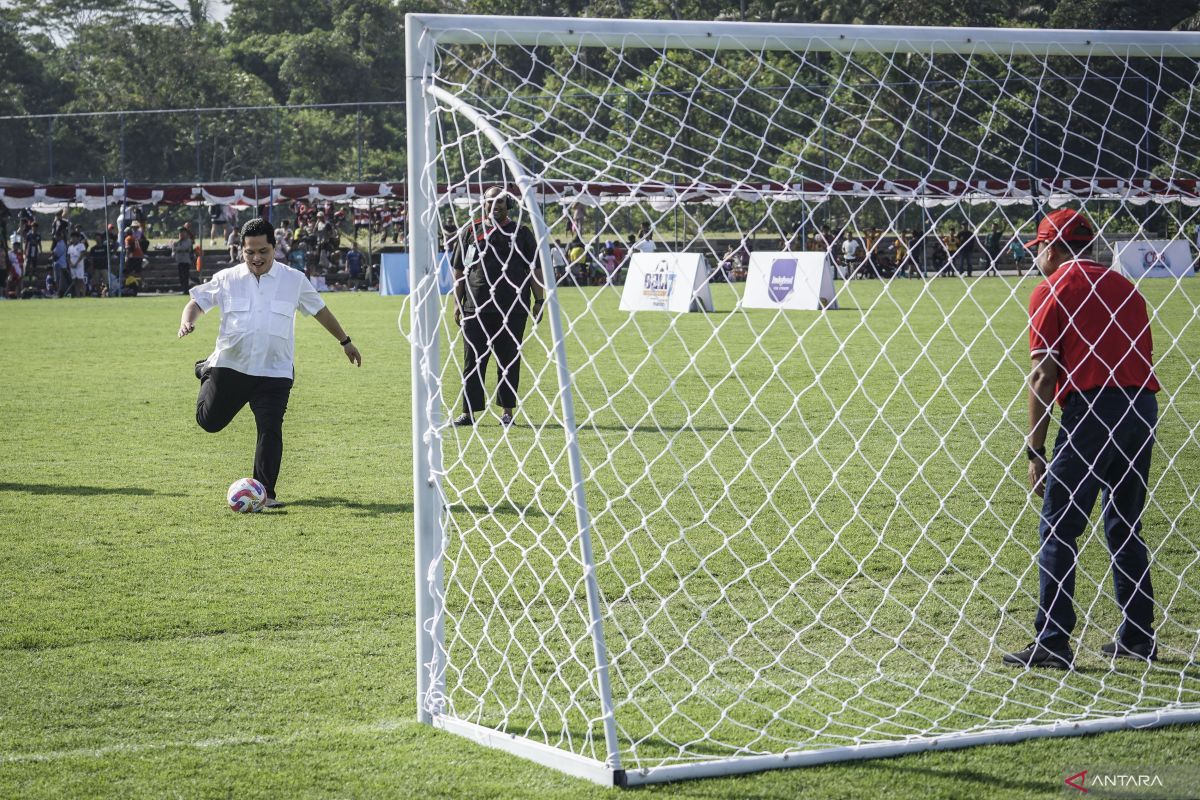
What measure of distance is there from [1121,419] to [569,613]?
239 centimetres

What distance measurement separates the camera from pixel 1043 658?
509 centimetres

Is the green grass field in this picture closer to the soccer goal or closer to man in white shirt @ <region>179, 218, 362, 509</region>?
the soccer goal

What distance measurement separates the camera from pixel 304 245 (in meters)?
37.8

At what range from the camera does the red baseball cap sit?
4.98 meters

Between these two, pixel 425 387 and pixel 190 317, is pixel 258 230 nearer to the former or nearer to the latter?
pixel 190 317

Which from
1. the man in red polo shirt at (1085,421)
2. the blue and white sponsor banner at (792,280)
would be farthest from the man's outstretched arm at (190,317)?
the blue and white sponsor banner at (792,280)

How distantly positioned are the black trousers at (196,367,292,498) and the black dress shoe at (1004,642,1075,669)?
4.56 metres

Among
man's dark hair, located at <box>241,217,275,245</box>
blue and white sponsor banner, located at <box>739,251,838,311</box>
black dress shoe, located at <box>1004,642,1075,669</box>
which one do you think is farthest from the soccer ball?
blue and white sponsor banner, located at <box>739,251,838,311</box>

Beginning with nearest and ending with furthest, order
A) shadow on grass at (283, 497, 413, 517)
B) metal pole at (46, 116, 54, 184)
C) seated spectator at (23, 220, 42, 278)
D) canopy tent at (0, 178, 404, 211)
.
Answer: shadow on grass at (283, 497, 413, 517) < seated spectator at (23, 220, 42, 278) < canopy tent at (0, 178, 404, 211) < metal pole at (46, 116, 54, 184)

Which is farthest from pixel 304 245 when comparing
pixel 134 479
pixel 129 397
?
pixel 134 479

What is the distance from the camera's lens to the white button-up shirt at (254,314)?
7.94 meters

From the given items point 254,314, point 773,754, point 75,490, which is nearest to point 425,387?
point 773,754

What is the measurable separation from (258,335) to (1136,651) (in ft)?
16.7

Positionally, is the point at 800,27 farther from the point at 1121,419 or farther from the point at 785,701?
the point at 785,701
